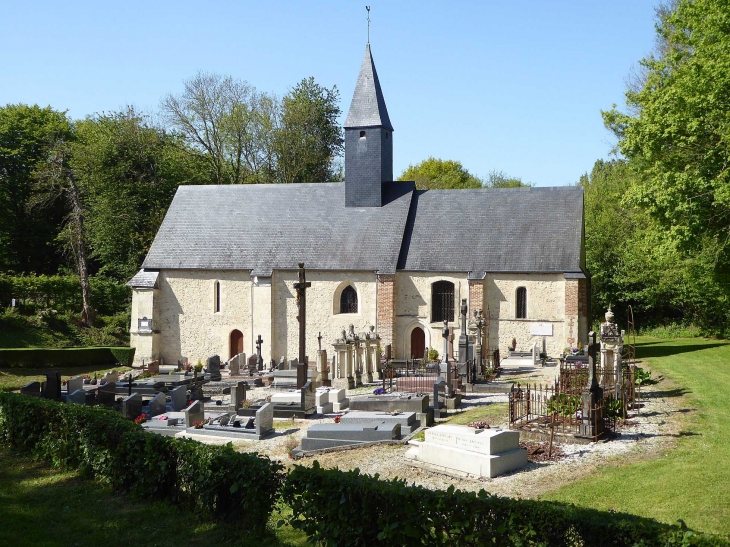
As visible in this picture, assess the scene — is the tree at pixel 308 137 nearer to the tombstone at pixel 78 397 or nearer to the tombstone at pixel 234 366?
the tombstone at pixel 234 366

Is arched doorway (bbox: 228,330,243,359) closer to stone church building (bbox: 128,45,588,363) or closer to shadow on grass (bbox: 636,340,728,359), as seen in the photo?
stone church building (bbox: 128,45,588,363)

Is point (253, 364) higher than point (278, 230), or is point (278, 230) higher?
point (278, 230)

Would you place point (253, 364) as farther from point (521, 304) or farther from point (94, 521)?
point (94, 521)

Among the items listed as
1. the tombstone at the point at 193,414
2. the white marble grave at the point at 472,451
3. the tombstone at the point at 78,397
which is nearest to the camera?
the white marble grave at the point at 472,451

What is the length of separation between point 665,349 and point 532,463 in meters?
17.7

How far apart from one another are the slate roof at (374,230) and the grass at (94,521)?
61.9 feet

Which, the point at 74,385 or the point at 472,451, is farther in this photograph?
the point at 74,385

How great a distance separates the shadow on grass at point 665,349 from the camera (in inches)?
1002

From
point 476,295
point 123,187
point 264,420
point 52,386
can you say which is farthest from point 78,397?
point 123,187

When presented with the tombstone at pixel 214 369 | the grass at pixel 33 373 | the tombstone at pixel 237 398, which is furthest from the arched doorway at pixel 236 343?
the tombstone at pixel 237 398

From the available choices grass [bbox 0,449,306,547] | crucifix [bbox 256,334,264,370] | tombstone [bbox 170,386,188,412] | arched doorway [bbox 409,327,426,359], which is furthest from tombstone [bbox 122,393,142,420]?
arched doorway [bbox 409,327,426,359]

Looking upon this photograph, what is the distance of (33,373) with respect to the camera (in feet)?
85.7

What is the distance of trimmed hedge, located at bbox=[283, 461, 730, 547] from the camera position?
6.15 m

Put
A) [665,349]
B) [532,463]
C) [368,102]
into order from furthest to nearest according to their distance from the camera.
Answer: [368,102] → [665,349] → [532,463]
